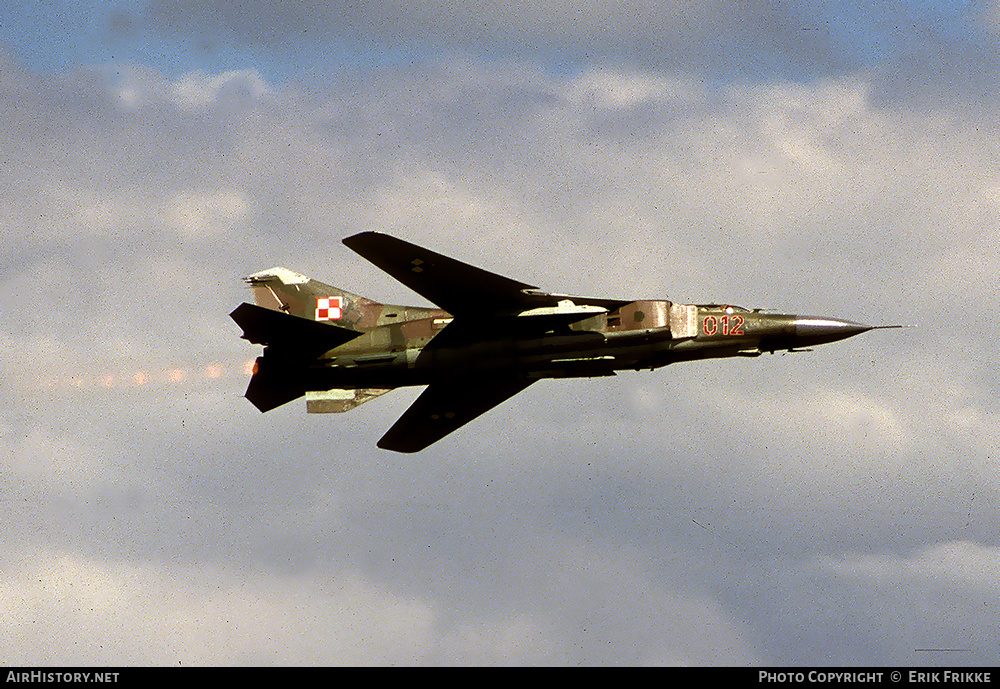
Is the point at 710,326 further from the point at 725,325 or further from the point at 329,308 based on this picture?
the point at 329,308

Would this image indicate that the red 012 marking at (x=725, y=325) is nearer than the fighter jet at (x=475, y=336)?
No

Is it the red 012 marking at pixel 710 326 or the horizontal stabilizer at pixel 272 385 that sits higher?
the red 012 marking at pixel 710 326

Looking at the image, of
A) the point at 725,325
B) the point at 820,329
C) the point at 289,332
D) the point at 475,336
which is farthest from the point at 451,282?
the point at 820,329

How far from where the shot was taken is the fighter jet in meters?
55.2

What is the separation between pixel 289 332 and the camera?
183 ft

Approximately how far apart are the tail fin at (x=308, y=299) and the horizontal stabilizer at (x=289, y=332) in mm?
1791

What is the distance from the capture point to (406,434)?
60.9m

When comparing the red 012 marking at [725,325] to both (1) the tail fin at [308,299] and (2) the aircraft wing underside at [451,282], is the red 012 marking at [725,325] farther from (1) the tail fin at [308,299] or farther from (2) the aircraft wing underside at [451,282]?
(1) the tail fin at [308,299]

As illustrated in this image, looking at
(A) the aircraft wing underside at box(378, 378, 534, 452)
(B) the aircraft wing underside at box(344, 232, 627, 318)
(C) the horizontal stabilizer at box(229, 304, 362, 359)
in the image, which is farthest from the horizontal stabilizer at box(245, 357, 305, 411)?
(B) the aircraft wing underside at box(344, 232, 627, 318)

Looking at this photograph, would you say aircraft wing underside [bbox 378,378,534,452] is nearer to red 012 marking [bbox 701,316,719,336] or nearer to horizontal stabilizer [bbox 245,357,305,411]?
horizontal stabilizer [bbox 245,357,305,411]

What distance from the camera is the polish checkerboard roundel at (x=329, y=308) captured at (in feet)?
192

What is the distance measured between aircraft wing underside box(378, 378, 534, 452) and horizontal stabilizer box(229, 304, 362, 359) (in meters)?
4.85

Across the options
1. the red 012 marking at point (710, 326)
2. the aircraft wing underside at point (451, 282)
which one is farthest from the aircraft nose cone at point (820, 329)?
the aircraft wing underside at point (451, 282)
